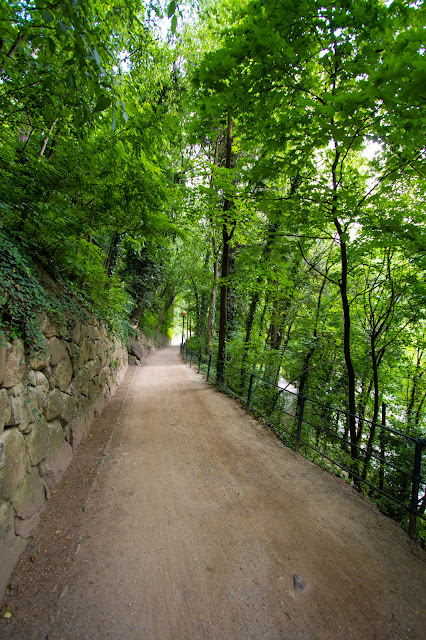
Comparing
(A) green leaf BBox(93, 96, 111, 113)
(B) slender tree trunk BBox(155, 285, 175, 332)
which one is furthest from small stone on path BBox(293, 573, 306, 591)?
(B) slender tree trunk BBox(155, 285, 175, 332)

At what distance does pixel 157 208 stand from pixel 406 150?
3.62 metres

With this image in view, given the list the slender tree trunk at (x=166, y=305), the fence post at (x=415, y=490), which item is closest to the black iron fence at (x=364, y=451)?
the fence post at (x=415, y=490)

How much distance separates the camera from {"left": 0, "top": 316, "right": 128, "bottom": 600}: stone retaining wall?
2.26m

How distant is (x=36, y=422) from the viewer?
287 centimetres

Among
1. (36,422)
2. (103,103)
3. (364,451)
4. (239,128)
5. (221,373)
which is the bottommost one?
(221,373)

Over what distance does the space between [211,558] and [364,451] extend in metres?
2.23

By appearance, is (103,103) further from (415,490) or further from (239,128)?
(415,490)

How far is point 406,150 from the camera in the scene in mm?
3010

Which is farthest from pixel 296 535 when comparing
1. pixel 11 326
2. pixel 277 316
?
pixel 277 316

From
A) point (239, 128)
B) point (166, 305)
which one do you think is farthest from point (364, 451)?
point (166, 305)

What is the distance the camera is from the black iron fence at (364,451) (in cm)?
300

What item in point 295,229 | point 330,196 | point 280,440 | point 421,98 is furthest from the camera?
point 280,440

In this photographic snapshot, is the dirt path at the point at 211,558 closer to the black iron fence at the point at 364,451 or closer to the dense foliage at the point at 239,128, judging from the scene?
the black iron fence at the point at 364,451

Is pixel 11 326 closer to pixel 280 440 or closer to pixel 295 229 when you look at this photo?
pixel 295 229
